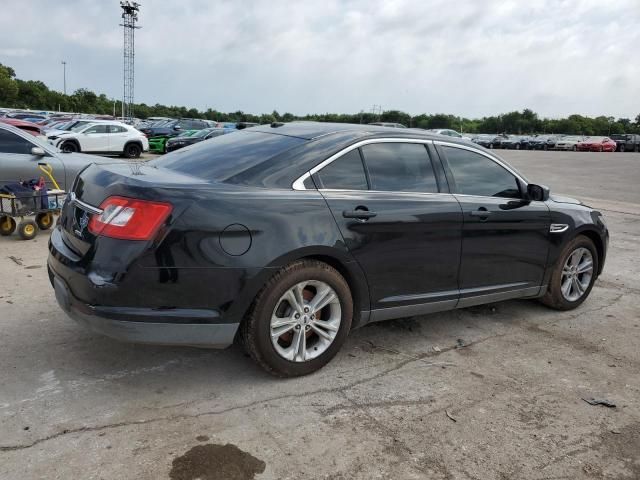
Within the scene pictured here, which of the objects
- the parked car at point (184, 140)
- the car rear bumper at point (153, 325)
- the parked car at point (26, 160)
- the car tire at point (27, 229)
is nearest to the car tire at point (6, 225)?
the car tire at point (27, 229)

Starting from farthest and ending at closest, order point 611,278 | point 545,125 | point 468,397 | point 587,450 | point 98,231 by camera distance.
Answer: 1. point 545,125
2. point 611,278
3. point 468,397
4. point 98,231
5. point 587,450

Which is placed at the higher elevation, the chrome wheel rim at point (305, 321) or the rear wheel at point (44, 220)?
the chrome wheel rim at point (305, 321)

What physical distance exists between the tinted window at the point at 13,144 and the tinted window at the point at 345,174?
706 centimetres

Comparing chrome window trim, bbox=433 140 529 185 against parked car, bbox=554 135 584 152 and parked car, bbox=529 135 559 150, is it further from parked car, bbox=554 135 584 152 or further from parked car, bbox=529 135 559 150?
parked car, bbox=529 135 559 150

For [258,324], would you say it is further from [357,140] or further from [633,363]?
[633,363]

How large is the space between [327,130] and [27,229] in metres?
5.01

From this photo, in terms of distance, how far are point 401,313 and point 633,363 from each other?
1.76 m

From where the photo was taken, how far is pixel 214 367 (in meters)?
3.77

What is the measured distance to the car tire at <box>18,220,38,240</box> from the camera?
7.28 meters

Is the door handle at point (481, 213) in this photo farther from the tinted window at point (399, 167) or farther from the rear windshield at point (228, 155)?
the rear windshield at point (228, 155)

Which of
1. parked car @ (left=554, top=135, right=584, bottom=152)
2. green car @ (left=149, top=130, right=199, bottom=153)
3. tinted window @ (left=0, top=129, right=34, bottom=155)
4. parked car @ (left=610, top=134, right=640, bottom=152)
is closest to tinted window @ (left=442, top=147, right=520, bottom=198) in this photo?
tinted window @ (left=0, top=129, right=34, bottom=155)

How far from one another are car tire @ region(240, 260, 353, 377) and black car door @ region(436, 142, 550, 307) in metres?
1.16

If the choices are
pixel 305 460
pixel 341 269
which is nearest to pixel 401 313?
pixel 341 269

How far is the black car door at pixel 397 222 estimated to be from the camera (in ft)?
12.2
